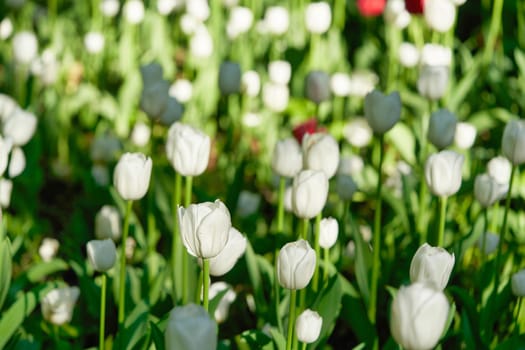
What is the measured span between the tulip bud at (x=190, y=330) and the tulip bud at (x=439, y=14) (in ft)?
5.08

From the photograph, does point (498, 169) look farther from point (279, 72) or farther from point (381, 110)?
point (279, 72)

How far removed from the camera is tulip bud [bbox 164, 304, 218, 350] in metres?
0.99

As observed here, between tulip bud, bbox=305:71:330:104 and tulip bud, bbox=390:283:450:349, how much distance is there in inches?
49.9

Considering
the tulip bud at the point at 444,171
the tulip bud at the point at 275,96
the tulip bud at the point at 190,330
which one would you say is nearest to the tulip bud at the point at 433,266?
the tulip bud at the point at 444,171

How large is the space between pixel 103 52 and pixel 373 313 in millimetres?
2129

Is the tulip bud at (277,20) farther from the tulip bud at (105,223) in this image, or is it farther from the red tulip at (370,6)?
the tulip bud at (105,223)

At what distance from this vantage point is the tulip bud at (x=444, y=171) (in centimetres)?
150

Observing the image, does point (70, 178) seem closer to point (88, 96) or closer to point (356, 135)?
point (88, 96)

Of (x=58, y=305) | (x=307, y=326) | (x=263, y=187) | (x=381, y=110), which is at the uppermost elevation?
(x=381, y=110)

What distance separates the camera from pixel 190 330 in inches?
38.8

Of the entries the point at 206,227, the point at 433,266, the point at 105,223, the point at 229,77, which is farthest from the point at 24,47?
the point at 433,266

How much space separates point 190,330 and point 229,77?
56.1 inches

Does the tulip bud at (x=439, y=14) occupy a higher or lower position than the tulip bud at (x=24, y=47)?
higher

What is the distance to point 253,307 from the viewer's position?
1991mm
